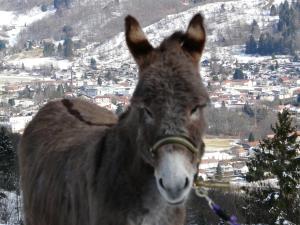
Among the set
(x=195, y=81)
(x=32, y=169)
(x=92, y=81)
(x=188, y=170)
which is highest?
(x=195, y=81)

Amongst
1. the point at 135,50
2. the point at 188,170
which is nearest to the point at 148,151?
the point at 188,170

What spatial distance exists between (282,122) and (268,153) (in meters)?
1.72

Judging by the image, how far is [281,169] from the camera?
31.2 metres

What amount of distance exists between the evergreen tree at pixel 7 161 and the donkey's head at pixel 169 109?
111ft

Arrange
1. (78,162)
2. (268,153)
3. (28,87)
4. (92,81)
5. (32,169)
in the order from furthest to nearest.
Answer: (92,81), (28,87), (268,153), (32,169), (78,162)

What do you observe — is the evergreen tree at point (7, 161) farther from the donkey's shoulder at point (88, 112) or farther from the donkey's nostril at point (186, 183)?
the donkey's nostril at point (186, 183)

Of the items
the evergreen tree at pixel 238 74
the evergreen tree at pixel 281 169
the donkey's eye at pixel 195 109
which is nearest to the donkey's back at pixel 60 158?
the donkey's eye at pixel 195 109

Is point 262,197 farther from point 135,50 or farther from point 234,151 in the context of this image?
point 234,151

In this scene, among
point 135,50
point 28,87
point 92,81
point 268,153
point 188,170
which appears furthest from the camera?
point 92,81

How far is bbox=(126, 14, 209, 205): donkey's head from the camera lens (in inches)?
163

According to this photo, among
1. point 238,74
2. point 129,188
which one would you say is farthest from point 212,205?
point 238,74

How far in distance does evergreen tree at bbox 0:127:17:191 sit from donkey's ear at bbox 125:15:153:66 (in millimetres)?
33817

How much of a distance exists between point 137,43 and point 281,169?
27.4m

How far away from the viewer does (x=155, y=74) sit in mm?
4492
